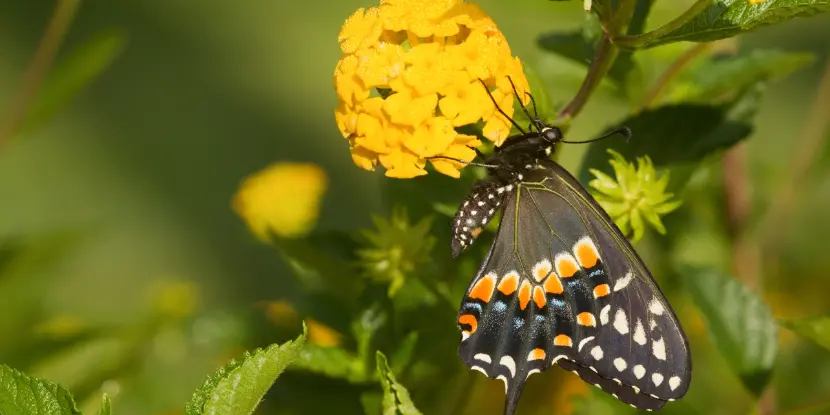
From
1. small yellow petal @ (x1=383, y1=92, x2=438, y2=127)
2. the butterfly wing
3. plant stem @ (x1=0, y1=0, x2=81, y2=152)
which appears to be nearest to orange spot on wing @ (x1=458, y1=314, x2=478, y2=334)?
the butterfly wing

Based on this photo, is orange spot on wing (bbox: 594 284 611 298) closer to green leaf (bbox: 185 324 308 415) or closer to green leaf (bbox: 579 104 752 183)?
green leaf (bbox: 579 104 752 183)

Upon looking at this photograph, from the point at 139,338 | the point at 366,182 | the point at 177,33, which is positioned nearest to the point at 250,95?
the point at 177,33

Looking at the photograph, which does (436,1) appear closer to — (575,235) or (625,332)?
(575,235)

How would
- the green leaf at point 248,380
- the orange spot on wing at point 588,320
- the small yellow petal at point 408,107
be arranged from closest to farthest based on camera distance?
the green leaf at point 248,380 → the small yellow petal at point 408,107 → the orange spot on wing at point 588,320

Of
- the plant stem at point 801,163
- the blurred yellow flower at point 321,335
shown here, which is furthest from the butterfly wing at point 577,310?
the plant stem at point 801,163

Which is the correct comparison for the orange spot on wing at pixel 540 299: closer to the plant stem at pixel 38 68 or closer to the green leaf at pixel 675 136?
the green leaf at pixel 675 136

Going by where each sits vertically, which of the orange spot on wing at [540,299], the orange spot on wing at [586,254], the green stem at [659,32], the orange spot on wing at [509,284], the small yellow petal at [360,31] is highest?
the green stem at [659,32]
